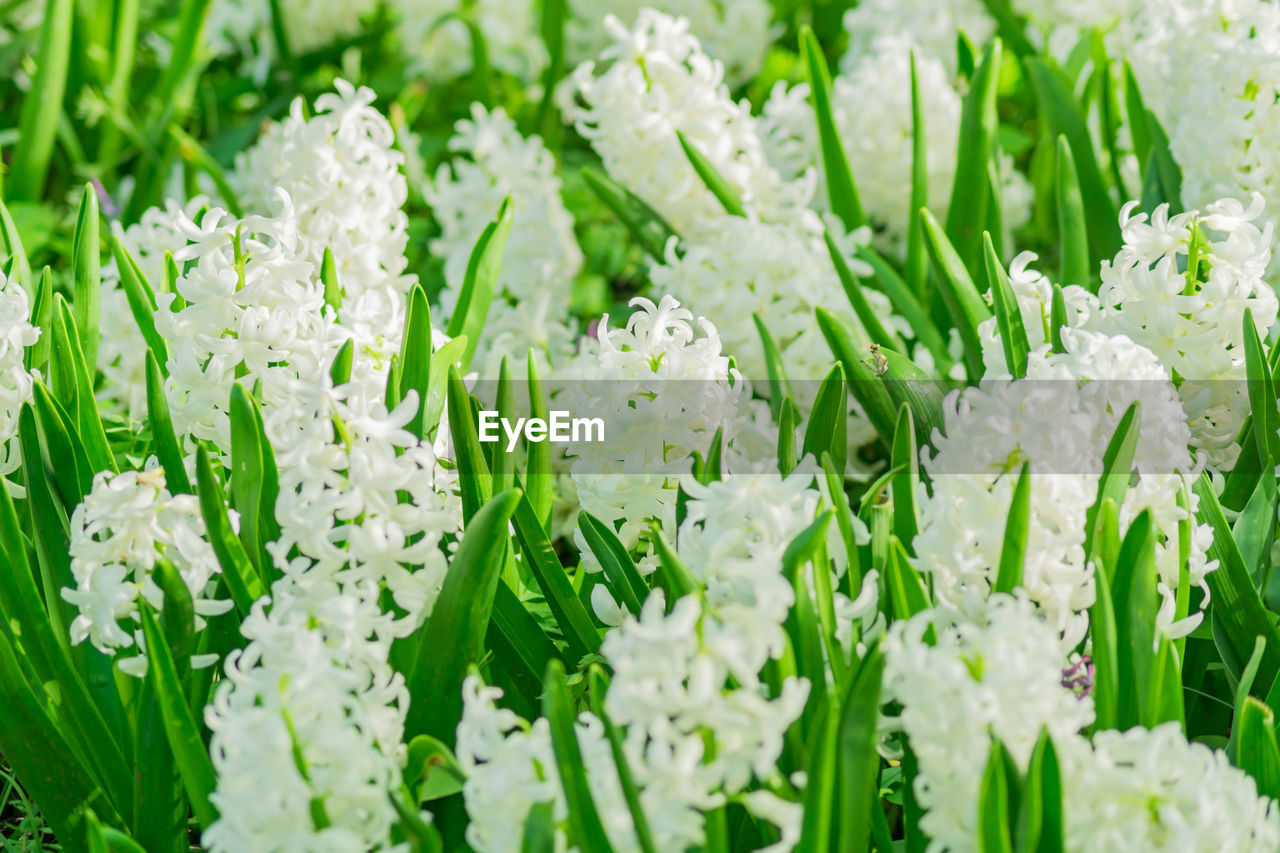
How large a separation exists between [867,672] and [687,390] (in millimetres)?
459

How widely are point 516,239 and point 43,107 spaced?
152cm

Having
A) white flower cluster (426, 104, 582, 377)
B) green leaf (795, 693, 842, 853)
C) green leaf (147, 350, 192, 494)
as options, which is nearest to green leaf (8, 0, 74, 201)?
white flower cluster (426, 104, 582, 377)

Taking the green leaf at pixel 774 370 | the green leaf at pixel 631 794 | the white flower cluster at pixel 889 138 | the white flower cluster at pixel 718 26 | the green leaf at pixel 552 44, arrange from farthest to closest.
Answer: the white flower cluster at pixel 718 26
the green leaf at pixel 552 44
the white flower cluster at pixel 889 138
the green leaf at pixel 774 370
the green leaf at pixel 631 794

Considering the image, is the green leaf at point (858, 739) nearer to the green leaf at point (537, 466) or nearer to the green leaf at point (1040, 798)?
the green leaf at point (1040, 798)

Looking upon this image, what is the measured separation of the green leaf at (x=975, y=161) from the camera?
2.30 meters

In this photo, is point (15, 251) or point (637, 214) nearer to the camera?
point (15, 251)

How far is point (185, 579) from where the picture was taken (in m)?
1.22

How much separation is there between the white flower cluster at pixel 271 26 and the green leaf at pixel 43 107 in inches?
21.3

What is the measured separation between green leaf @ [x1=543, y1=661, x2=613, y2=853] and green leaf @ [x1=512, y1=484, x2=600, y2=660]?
418 mm

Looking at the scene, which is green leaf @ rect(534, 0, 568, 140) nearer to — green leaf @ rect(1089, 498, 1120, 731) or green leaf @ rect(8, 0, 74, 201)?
green leaf @ rect(8, 0, 74, 201)

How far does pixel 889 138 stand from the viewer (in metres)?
2.72

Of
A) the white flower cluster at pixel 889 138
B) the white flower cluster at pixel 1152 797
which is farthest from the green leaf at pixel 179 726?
the white flower cluster at pixel 889 138

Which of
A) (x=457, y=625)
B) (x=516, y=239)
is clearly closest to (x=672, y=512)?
(x=457, y=625)

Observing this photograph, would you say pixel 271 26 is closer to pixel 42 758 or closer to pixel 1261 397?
pixel 42 758
